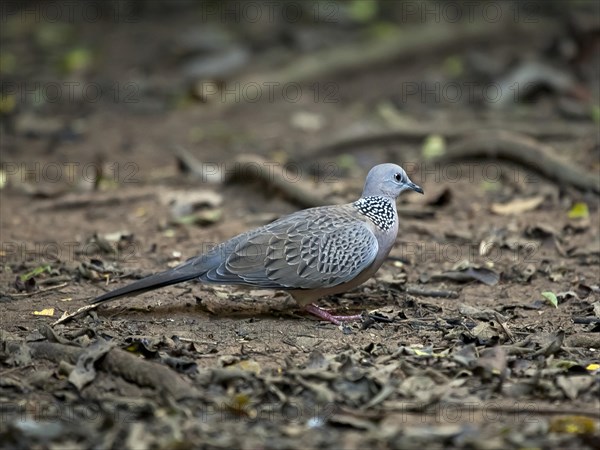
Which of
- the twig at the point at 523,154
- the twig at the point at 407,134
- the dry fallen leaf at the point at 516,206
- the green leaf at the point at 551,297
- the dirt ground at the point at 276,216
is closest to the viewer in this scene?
the dirt ground at the point at 276,216

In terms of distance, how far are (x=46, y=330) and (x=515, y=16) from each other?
1050 centimetres

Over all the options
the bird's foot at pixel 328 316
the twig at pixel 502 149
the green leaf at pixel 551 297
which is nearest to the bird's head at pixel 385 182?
the bird's foot at pixel 328 316

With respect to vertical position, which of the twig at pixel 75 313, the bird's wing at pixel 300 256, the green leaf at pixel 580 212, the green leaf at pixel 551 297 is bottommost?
the twig at pixel 75 313

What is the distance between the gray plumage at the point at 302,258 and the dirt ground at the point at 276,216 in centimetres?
27

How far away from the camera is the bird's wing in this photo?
6164 mm

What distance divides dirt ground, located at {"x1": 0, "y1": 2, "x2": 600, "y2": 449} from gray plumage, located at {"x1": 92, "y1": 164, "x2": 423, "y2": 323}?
0.27m

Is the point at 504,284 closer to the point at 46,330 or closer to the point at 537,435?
the point at 537,435

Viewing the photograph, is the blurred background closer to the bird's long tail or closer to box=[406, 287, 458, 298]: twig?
box=[406, 287, 458, 298]: twig

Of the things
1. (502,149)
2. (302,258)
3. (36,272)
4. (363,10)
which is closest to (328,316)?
(302,258)

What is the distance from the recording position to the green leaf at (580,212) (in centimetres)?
823

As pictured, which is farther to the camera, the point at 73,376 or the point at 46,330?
the point at 46,330

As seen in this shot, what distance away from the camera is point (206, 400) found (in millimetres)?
4730

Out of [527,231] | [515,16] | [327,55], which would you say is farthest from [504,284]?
[515,16]

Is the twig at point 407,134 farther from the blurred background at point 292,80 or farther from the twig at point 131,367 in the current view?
the twig at point 131,367
